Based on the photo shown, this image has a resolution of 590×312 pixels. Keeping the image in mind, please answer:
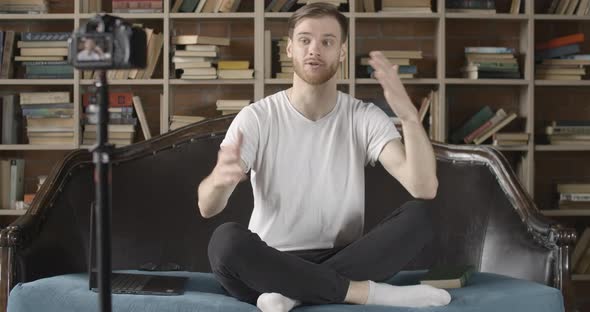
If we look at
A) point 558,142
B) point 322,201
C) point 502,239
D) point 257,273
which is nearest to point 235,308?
point 257,273

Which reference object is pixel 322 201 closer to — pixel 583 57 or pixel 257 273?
pixel 257 273

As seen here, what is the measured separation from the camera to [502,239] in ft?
9.16

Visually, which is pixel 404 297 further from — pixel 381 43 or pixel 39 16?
pixel 39 16

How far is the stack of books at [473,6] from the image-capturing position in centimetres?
376

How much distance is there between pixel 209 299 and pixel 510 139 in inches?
79.8

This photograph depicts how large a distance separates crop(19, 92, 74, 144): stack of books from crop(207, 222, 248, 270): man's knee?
5.93 ft

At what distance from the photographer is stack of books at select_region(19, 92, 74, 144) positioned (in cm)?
374

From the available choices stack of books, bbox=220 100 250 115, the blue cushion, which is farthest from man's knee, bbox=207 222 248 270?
stack of books, bbox=220 100 250 115

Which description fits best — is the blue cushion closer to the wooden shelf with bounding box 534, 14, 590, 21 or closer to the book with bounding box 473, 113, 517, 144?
the book with bounding box 473, 113, 517, 144

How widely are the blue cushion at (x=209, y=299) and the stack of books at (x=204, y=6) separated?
1.67 m

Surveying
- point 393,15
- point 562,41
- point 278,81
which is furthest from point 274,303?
point 562,41

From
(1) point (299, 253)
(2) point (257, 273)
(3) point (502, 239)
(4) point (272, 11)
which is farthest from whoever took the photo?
(4) point (272, 11)

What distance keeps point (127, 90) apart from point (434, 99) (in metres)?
1.43

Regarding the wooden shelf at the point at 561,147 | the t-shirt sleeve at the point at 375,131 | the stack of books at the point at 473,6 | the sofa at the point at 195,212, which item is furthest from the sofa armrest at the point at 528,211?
the stack of books at the point at 473,6
